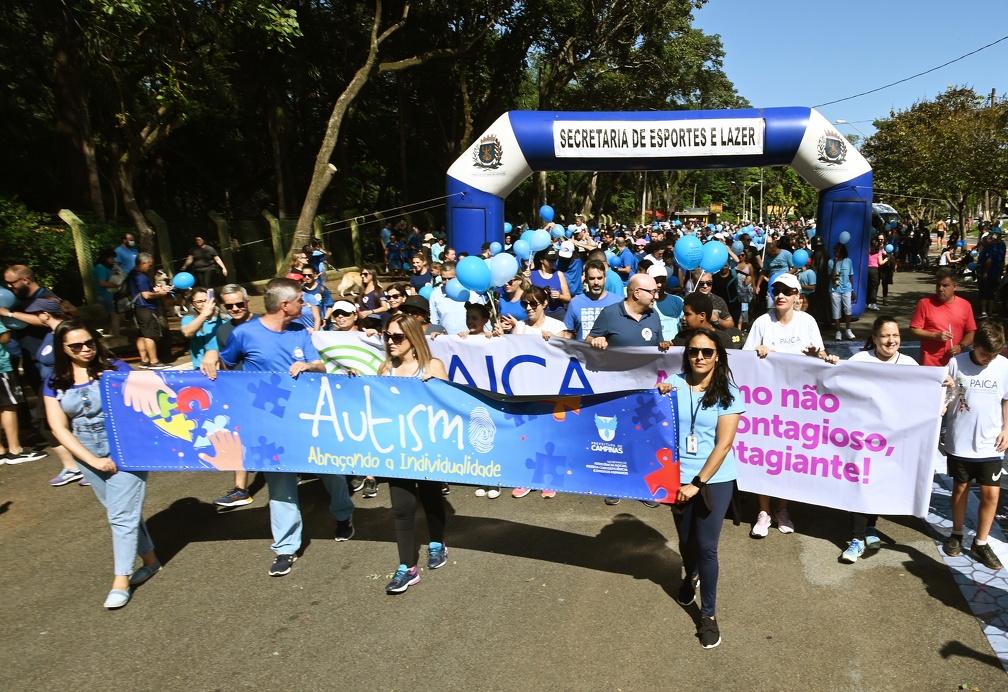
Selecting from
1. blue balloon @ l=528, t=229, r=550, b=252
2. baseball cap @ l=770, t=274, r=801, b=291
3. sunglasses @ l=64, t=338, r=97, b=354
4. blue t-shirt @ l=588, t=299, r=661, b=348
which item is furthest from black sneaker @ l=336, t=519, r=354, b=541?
blue balloon @ l=528, t=229, r=550, b=252

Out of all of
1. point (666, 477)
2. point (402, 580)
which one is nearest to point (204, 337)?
point (402, 580)

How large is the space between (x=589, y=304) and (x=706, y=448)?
2.93 meters

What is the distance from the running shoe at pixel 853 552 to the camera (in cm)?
447

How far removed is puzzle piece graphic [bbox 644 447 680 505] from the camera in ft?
12.4

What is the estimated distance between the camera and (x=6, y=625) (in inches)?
159

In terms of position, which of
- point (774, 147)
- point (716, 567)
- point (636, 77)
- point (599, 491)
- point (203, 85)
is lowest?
point (716, 567)

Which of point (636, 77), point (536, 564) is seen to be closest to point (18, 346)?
point (536, 564)

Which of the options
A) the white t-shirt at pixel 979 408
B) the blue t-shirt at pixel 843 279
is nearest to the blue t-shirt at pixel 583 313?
the white t-shirt at pixel 979 408

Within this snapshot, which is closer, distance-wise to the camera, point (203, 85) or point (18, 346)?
point (18, 346)

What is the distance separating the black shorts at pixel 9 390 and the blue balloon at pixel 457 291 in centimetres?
406

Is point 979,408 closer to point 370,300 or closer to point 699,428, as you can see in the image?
point 699,428

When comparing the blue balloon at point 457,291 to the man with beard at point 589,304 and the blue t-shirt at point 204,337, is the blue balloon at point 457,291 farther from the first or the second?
the blue t-shirt at point 204,337

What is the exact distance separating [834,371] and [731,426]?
1458 millimetres

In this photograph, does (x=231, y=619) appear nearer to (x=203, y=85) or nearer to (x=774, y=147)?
(x=774, y=147)
